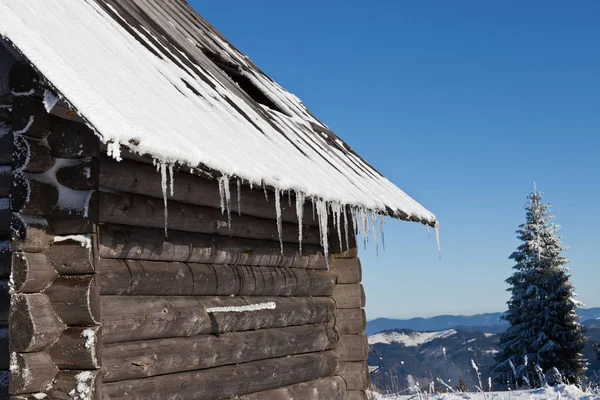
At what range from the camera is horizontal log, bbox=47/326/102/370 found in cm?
459

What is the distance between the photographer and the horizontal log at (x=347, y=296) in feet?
26.6

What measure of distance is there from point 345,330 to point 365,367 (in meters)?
0.52

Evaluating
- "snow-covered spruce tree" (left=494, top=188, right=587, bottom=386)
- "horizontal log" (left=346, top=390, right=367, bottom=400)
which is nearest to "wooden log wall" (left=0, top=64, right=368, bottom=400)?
"horizontal log" (left=346, top=390, right=367, bottom=400)

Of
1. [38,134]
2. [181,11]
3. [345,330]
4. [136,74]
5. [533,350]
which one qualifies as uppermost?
[181,11]

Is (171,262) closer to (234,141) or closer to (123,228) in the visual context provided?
(123,228)

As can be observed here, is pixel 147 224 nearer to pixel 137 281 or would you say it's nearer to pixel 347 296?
pixel 137 281

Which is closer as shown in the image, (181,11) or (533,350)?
(181,11)

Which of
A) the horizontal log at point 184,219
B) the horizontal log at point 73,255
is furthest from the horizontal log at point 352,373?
the horizontal log at point 73,255

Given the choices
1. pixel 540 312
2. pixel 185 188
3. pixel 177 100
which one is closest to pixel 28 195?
pixel 185 188

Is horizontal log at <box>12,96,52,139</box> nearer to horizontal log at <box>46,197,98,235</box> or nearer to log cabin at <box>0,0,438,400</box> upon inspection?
log cabin at <box>0,0,438,400</box>

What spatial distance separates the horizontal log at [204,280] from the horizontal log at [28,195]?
1.83ft

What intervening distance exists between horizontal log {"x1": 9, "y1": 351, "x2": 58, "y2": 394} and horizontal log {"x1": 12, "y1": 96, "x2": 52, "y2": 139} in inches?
52.8

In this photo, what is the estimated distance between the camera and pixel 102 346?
4879mm

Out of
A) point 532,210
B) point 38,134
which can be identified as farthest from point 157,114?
point 532,210
